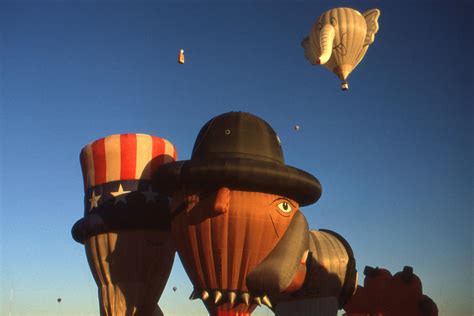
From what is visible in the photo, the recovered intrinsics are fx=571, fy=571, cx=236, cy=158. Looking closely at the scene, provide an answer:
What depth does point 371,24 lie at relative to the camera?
21531 millimetres

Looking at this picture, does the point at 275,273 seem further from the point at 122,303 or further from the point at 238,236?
the point at 122,303

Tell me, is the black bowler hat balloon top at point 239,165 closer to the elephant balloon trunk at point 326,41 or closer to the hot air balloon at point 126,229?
the hot air balloon at point 126,229

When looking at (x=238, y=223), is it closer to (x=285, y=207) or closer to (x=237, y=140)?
(x=285, y=207)

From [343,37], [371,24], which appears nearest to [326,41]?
[343,37]

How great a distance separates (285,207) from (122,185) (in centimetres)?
565

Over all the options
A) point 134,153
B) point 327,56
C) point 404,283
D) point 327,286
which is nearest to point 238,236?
point 327,286

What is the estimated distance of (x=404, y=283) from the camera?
56.5 ft

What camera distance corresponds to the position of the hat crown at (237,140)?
13.8 m

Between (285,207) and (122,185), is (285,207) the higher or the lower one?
the lower one

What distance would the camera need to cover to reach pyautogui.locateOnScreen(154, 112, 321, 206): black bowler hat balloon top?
12992 millimetres

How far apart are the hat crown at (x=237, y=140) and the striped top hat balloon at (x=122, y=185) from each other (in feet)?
9.74

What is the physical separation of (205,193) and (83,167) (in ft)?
20.6

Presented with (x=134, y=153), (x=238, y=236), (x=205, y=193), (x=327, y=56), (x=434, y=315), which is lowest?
(x=434, y=315)

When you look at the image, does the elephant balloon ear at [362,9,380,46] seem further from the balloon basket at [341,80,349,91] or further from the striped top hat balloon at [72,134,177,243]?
the striped top hat balloon at [72,134,177,243]
